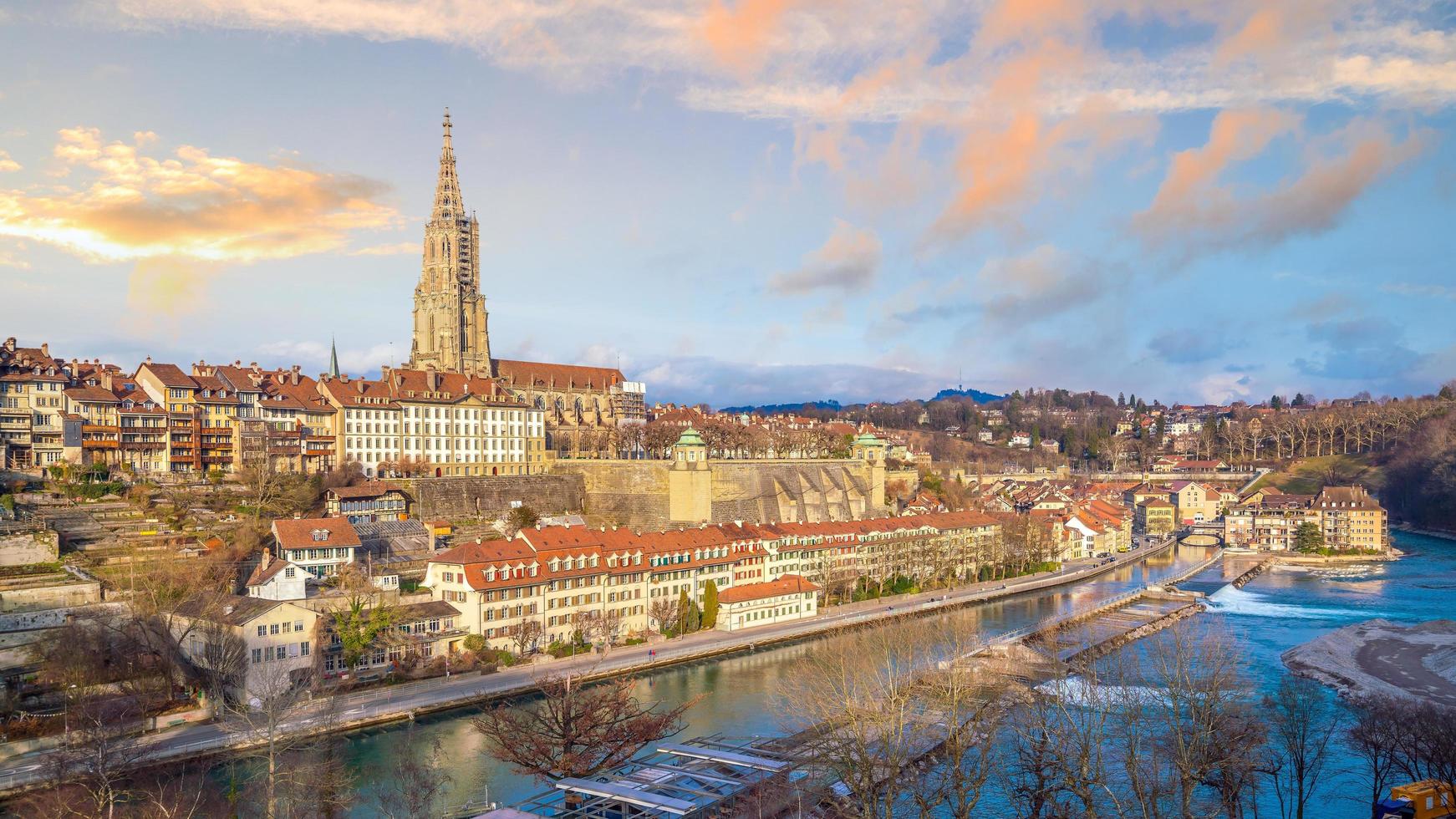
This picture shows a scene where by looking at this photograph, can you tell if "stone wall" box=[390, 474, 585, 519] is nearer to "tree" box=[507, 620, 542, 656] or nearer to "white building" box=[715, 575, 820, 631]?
"white building" box=[715, 575, 820, 631]

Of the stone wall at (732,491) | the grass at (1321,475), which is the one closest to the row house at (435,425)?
the stone wall at (732,491)

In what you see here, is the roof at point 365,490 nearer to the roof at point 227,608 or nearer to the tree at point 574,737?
the roof at point 227,608

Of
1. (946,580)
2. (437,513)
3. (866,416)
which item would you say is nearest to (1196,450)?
(866,416)

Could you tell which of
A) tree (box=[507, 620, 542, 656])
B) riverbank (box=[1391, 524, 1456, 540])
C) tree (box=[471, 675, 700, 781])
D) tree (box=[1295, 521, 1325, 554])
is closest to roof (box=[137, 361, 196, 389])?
tree (box=[507, 620, 542, 656])

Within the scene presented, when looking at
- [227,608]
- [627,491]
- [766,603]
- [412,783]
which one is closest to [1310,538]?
[627,491]

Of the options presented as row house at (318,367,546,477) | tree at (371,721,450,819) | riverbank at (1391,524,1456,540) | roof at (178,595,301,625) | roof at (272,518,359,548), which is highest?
row house at (318,367,546,477)

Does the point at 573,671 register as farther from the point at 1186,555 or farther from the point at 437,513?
the point at 1186,555
